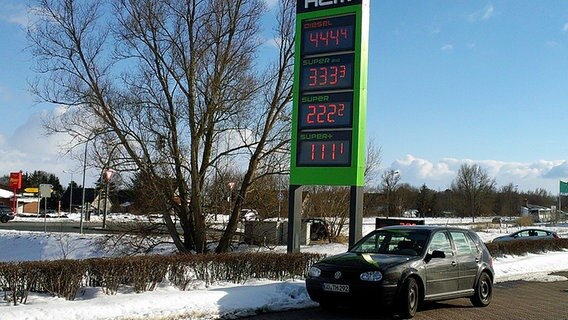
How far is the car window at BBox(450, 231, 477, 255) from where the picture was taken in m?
11.8

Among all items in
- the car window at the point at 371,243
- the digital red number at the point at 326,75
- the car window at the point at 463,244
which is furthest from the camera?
the digital red number at the point at 326,75

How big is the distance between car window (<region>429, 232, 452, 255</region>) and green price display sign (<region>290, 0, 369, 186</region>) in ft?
16.6

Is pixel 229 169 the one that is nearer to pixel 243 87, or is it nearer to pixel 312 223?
pixel 243 87

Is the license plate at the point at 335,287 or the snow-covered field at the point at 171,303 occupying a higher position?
the license plate at the point at 335,287

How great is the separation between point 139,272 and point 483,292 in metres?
6.39

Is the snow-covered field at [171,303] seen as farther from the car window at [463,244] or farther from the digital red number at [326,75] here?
the digital red number at [326,75]

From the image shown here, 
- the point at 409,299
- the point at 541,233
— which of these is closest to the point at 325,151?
the point at 409,299

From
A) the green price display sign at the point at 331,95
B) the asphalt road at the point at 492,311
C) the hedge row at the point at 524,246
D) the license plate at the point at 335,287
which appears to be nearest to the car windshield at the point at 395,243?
the asphalt road at the point at 492,311

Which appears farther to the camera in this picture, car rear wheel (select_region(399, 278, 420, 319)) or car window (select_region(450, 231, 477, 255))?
car window (select_region(450, 231, 477, 255))

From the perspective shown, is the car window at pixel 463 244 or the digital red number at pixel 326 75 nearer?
the car window at pixel 463 244

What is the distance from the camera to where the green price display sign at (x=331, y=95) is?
54.1 ft

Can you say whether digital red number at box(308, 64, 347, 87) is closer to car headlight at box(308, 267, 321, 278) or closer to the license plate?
car headlight at box(308, 267, 321, 278)

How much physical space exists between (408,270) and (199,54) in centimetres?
1430

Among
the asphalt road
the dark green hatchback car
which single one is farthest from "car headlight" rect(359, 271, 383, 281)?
the asphalt road
